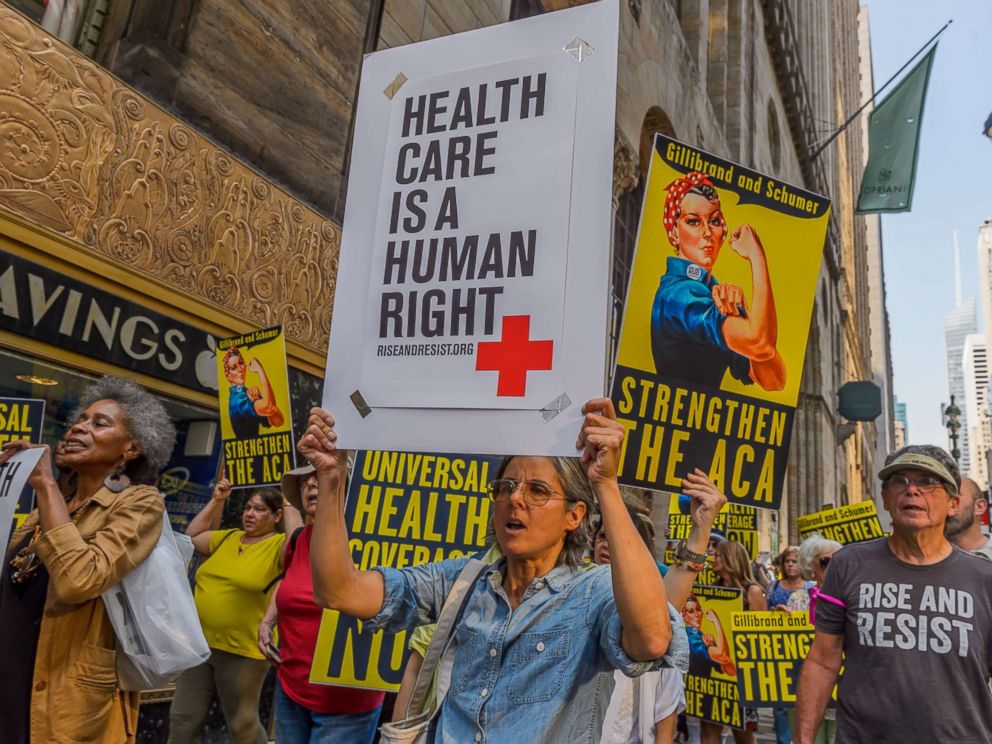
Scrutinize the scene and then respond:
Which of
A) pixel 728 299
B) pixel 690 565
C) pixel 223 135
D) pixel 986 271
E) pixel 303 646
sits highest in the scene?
pixel 986 271

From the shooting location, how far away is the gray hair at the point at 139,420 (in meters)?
3.27

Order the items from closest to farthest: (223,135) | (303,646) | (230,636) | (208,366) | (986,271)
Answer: (303,646) → (230,636) → (208,366) → (223,135) → (986,271)

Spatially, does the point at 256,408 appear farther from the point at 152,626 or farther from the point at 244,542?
the point at 152,626

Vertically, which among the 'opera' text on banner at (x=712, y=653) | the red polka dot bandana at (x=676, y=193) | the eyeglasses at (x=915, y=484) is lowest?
the 'opera' text on banner at (x=712, y=653)

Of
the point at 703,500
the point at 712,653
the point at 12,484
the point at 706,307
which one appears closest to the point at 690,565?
the point at 703,500

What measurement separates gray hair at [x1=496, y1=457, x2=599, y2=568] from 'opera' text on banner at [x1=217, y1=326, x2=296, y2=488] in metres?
3.02

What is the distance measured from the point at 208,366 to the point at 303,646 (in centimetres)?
345

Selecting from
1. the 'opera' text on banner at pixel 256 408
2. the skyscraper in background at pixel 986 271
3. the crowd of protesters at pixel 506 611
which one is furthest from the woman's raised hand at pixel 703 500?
the skyscraper in background at pixel 986 271

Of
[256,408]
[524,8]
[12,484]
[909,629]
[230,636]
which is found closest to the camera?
[12,484]

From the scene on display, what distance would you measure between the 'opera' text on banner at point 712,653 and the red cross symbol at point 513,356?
4205mm

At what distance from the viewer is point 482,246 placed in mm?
2420

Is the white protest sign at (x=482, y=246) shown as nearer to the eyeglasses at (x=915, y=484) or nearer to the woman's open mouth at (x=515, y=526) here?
the woman's open mouth at (x=515, y=526)

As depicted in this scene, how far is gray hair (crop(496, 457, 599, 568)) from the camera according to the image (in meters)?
2.23

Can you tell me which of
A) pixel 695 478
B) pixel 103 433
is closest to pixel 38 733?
pixel 103 433
